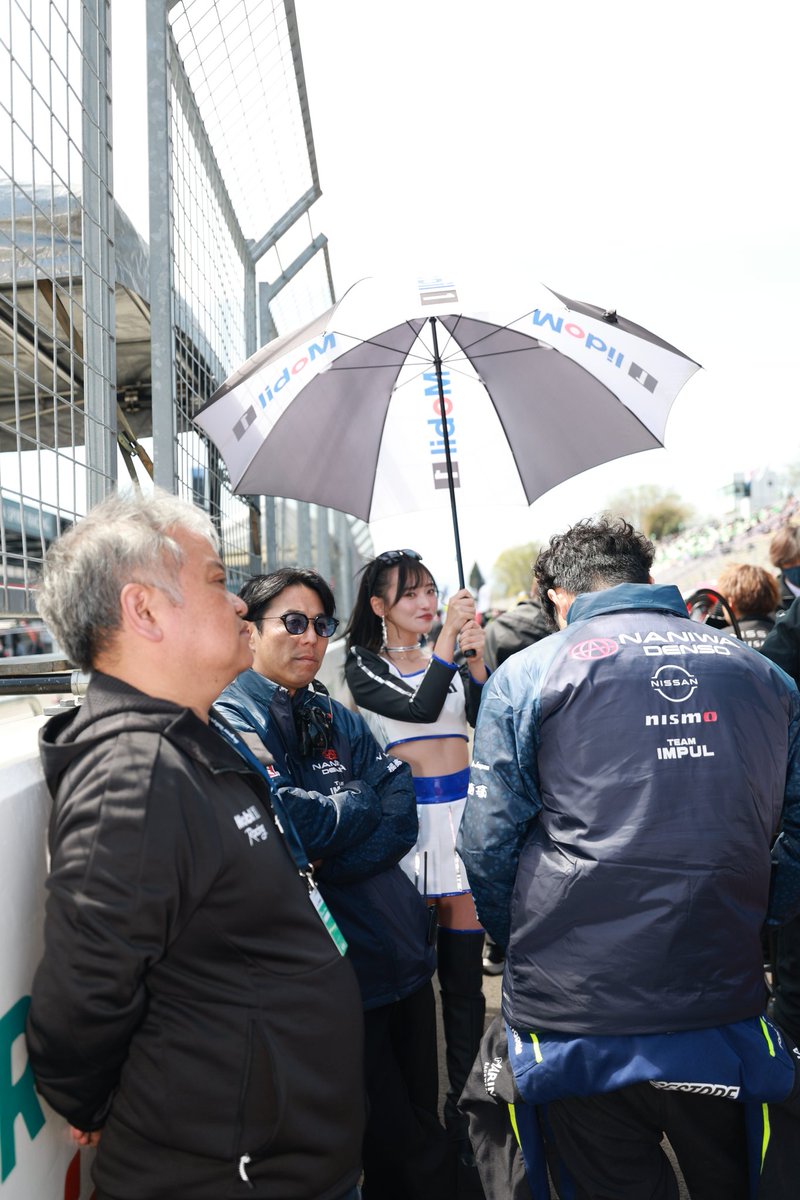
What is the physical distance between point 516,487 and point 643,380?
746mm

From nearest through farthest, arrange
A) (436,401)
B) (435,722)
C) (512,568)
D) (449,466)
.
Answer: (435,722) → (449,466) → (436,401) → (512,568)

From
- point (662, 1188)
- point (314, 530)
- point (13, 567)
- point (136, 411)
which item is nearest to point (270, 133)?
point (136, 411)

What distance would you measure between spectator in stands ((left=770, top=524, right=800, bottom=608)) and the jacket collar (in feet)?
8.45

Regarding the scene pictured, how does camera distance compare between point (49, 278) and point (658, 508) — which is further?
point (658, 508)

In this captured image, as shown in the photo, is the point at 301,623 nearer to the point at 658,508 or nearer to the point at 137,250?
the point at 137,250

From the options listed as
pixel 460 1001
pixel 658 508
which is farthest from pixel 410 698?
pixel 658 508

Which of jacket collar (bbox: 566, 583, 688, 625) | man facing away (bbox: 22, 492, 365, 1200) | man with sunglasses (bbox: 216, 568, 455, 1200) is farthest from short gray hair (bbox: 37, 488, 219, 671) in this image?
jacket collar (bbox: 566, 583, 688, 625)

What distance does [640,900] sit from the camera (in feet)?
6.28

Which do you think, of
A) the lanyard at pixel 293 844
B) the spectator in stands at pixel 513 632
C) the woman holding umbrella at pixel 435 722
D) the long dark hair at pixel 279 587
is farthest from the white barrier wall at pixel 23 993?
the spectator in stands at pixel 513 632

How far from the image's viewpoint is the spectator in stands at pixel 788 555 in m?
4.46

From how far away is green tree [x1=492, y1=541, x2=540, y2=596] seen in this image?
368ft

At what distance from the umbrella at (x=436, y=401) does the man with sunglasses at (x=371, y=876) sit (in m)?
1.02

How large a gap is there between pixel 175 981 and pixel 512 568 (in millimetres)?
115666

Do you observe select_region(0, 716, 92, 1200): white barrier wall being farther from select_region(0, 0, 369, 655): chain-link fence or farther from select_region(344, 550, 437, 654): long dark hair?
select_region(344, 550, 437, 654): long dark hair
